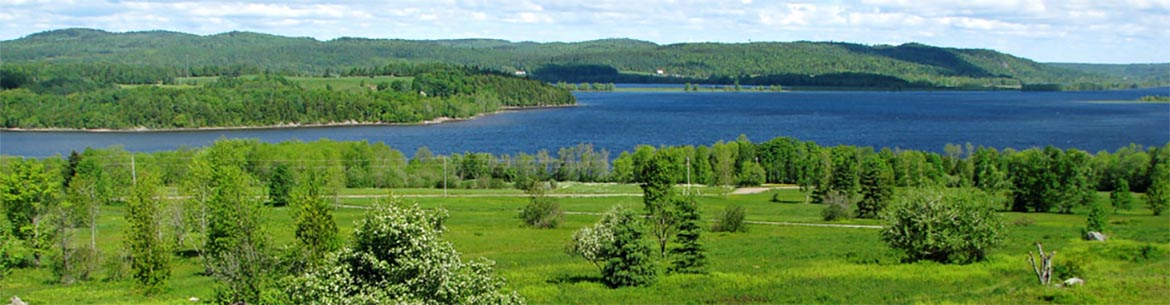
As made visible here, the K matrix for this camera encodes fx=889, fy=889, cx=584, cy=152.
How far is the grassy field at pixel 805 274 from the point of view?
25.2 meters

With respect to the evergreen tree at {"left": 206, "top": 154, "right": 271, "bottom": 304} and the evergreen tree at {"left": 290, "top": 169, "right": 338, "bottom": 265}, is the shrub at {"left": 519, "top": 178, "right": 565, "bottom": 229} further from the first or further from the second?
the evergreen tree at {"left": 206, "top": 154, "right": 271, "bottom": 304}

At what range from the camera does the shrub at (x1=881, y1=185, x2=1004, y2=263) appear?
32.3 m

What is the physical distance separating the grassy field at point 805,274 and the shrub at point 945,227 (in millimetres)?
809

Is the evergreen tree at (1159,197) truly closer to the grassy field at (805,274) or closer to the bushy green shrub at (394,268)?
the grassy field at (805,274)

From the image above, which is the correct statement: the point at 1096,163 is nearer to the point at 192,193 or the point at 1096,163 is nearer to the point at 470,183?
the point at 470,183

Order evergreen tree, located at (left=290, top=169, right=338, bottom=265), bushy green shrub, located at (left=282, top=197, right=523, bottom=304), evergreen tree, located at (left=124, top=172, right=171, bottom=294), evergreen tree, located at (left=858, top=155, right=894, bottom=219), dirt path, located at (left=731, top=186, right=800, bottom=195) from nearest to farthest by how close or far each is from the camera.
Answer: bushy green shrub, located at (left=282, top=197, right=523, bottom=304), evergreen tree, located at (left=290, top=169, right=338, bottom=265), evergreen tree, located at (left=124, top=172, right=171, bottom=294), evergreen tree, located at (left=858, top=155, right=894, bottom=219), dirt path, located at (left=731, top=186, right=800, bottom=195)

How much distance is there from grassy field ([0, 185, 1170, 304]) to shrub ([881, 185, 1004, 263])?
81cm

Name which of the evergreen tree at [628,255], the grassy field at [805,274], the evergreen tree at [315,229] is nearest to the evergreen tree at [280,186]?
the grassy field at [805,274]

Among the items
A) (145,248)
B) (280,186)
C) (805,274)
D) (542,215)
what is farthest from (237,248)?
(280,186)

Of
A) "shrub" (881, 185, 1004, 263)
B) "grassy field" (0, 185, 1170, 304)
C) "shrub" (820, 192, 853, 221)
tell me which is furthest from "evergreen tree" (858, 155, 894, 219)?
"shrub" (881, 185, 1004, 263)

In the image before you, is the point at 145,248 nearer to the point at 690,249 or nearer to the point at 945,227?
the point at 690,249

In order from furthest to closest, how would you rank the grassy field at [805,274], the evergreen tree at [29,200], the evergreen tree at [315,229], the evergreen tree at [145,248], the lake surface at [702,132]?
the lake surface at [702,132], the evergreen tree at [29,200], the evergreen tree at [145,248], the evergreen tree at [315,229], the grassy field at [805,274]

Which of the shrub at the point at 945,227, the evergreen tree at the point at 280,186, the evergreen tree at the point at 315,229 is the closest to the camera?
the evergreen tree at the point at 315,229

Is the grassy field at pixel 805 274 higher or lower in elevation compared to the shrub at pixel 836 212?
higher
